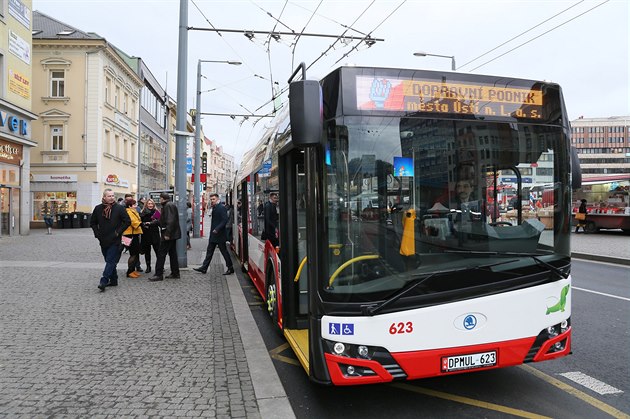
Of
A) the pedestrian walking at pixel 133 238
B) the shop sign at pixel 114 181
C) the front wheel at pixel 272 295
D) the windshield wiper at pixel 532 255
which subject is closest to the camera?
the windshield wiper at pixel 532 255

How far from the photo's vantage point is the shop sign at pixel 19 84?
2039 cm

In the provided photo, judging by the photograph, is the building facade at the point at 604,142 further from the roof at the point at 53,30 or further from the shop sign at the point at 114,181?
the roof at the point at 53,30

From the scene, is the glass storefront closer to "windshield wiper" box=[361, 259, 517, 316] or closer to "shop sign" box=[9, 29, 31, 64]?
"shop sign" box=[9, 29, 31, 64]

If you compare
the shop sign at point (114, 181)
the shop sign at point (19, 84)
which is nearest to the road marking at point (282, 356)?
the shop sign at point (19, 84)

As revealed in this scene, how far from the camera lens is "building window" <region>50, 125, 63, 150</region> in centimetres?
2986

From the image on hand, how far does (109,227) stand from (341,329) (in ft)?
21.0

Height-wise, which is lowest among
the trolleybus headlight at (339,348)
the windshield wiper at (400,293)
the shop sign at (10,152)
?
the trolleybus headlight at (339,348)

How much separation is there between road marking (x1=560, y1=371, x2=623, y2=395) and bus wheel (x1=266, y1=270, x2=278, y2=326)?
3052 millimetres

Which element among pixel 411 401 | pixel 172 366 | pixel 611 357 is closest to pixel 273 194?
pixel 172 366

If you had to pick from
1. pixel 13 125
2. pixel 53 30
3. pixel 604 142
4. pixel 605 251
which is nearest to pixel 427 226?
pixel 605 251

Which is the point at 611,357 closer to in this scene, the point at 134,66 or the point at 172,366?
the point at 172,366

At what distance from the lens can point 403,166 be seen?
11.7 feet

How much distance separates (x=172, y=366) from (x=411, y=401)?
2267 mm

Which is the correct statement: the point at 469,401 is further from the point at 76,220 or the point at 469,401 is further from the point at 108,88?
the point at 108,88
